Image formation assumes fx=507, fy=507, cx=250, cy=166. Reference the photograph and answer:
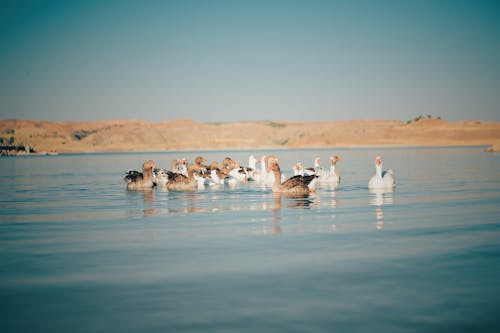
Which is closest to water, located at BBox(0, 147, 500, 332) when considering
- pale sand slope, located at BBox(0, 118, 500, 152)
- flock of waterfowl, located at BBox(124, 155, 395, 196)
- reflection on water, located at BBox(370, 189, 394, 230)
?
reflection on water, located at BBox(370, 189, 394, 230)

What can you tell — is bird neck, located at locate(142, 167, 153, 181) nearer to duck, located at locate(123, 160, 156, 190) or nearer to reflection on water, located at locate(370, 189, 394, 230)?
duck, located at locate(123, 160, 156, 190)

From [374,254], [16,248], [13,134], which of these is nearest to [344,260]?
[374,254]

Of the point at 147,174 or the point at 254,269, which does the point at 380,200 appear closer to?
the point at 254,269

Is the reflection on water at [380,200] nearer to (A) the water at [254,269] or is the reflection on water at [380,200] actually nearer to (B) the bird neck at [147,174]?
(A) the water at [254,269]

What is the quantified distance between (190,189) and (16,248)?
47.1ft

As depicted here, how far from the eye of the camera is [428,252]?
31.0 feet

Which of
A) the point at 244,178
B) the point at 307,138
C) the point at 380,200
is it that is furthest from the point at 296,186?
the point at 307,138

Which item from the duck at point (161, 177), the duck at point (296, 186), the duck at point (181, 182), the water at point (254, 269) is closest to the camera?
the water at point (254, 269)

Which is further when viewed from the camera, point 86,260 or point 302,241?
point 302,241

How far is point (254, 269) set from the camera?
27.5 ft

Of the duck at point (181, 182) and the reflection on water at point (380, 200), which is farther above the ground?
the duck at point (181, 182)

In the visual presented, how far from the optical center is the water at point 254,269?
6.17m

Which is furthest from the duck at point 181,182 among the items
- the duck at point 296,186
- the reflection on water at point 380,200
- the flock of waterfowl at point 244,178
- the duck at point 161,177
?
the reflection on water at point 380,200

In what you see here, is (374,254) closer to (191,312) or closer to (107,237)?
(191,312)
